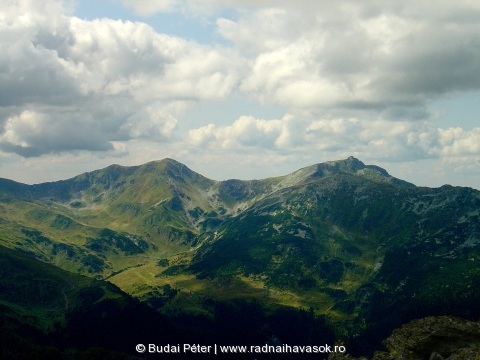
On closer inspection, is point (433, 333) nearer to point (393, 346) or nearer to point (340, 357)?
point (393, 346)

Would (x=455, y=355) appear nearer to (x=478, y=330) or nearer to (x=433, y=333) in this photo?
(x=433, y=333)

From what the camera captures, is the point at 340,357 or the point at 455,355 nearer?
the point at 455,355

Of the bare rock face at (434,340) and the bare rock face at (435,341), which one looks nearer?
the bare rock face at (435,341)

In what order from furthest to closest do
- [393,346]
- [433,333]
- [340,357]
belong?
[340,357], [433,333], [393,346]

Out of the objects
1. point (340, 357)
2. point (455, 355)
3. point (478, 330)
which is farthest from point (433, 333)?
point (340, 357)

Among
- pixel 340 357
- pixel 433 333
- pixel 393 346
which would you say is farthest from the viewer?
pixel 340 357

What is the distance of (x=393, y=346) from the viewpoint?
54.2 meters

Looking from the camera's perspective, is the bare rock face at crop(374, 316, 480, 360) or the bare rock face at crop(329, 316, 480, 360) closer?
the bare rock face at crop(329, 316, 480, 360)

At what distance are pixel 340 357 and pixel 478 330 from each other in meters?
20.2

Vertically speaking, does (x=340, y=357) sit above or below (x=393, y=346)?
below

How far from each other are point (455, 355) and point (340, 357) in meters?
16.4

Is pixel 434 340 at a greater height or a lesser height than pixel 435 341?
greater

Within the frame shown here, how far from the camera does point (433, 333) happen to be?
5838cm

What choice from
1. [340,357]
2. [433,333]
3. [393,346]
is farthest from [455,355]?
[340,357]
